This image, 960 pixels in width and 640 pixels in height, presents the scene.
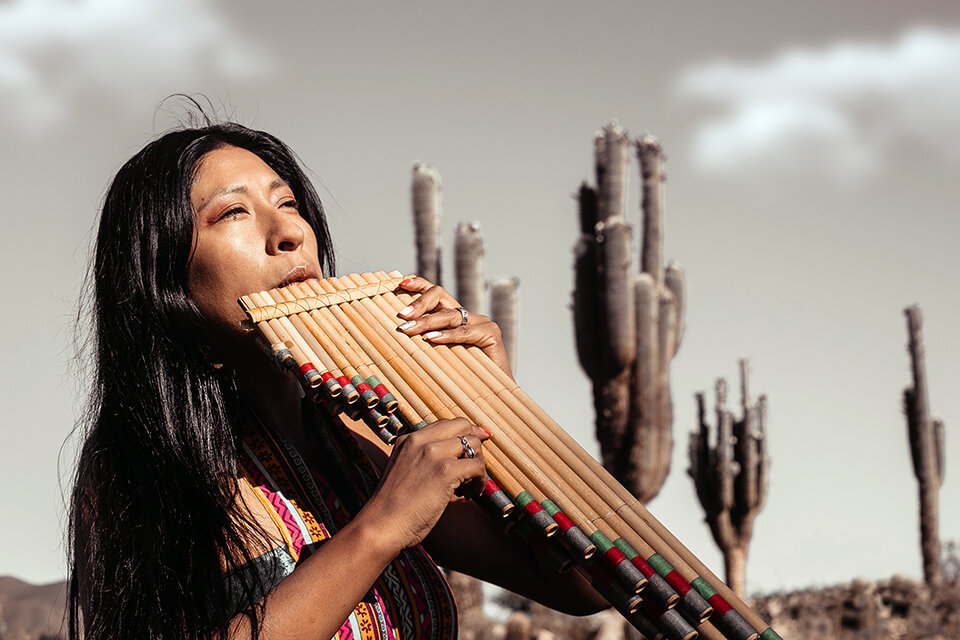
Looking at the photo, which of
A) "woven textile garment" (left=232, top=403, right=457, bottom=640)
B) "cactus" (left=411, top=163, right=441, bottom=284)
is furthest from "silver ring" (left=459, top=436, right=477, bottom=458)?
"cactus" (left=411, top=163, right=441, bottom=284)

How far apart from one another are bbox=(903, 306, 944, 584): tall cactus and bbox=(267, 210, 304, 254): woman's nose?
45.9 feet

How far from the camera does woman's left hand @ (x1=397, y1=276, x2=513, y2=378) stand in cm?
211

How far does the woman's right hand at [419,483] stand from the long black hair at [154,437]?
273 mm

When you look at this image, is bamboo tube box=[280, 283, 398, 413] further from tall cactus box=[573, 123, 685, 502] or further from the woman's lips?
tall cactus box=[573, 123, 685, 502]

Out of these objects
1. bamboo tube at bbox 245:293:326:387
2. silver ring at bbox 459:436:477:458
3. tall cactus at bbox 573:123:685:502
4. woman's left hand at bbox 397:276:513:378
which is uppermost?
tall cactus at bbox 573:123:685:502

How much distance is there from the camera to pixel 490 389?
2.01 metres

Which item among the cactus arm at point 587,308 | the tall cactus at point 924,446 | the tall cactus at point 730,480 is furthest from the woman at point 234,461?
the tall cactus at point 924,446

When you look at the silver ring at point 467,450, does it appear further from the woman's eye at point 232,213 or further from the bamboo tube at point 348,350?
the woman's eye at point 232,213

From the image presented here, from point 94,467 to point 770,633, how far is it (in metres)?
1.32

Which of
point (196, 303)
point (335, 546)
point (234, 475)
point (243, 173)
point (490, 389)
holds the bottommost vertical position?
point (335, 546)

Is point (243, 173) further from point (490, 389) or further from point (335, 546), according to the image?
point (335, 546)

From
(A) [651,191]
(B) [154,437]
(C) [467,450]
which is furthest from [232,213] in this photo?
(A) [651,191]

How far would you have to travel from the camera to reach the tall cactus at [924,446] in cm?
1416

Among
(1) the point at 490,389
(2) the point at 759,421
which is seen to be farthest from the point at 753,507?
(1) the point at 490,389
